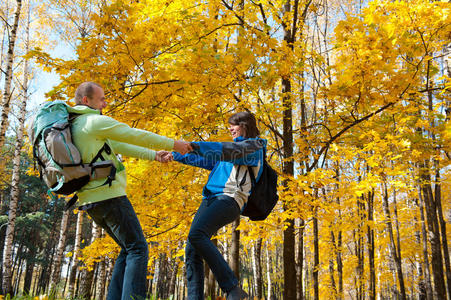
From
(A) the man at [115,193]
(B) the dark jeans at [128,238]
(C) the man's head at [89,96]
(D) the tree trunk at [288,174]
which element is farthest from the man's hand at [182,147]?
(D) the tree trunk at [288,174]

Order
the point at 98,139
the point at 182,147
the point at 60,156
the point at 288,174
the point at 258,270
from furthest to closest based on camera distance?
the point at 258,270
the point at 288,174
the point at 182,147
the point at 98,139
the point at 60,156

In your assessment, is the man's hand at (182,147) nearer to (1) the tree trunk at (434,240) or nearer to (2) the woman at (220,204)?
(2) the woman at (220,204)

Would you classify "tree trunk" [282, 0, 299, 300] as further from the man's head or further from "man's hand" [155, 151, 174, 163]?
the man's head

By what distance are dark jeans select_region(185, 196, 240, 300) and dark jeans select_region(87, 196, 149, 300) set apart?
0.35 meters

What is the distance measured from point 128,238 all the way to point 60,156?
28.0 inches

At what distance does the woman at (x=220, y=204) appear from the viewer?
215 cm

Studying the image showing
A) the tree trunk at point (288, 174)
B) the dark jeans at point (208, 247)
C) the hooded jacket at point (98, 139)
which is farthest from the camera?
the tree trunk at point (288, 174)

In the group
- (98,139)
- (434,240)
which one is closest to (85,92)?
(98,139)

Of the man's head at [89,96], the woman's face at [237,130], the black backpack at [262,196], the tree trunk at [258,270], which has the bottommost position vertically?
the tree trunk at [258,270]

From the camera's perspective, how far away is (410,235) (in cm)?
1955

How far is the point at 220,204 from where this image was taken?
2.25m

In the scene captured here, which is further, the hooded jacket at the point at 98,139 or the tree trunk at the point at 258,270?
the tree trunk at the point at 258,270

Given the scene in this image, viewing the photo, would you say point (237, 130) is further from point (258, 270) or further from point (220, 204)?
point (258, 270)

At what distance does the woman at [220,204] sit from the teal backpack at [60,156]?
0.71 m
